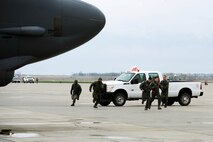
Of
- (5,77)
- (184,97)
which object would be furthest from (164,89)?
(5,77)

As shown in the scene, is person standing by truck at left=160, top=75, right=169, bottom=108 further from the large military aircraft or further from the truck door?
the large military aircraft

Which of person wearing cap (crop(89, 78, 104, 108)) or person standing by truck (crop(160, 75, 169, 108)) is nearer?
person wearing cap (crop(89, 78, 104, 108))

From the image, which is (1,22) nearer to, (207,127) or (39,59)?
(39,59)

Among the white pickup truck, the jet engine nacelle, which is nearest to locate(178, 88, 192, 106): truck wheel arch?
the white pickup truck

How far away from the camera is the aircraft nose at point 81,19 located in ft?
39.5

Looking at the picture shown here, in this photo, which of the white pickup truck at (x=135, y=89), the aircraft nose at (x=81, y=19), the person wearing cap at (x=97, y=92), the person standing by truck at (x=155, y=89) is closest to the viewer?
the aircraft nose at (x=81, y=19)

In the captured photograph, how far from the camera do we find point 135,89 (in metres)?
27.6

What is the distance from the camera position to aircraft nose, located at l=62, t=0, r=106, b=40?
12.0 meters

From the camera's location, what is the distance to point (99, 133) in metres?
14.0

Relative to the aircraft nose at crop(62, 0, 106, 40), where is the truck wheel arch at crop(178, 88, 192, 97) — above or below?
below

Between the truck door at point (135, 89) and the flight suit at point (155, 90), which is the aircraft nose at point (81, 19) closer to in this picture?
the flight suit at point (155, 90)

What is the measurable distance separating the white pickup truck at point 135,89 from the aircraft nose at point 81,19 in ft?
49.8

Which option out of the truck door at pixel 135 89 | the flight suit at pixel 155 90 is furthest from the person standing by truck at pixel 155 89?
the truck door at pixel 135 89

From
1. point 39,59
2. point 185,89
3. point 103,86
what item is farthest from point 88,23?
point 185,89
